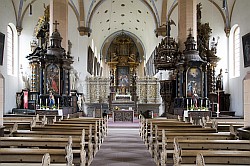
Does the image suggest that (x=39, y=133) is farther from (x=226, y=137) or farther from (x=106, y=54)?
(x=106, y=54)

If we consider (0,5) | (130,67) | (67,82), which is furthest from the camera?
(130,67)

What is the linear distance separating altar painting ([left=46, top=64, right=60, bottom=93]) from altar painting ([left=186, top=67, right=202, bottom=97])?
6.09 meters

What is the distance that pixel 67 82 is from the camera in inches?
678

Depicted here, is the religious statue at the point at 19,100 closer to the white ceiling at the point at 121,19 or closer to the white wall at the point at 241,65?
the white ceiling at the point at 121,19

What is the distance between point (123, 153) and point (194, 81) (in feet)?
23.4

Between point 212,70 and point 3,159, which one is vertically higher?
point 212,70

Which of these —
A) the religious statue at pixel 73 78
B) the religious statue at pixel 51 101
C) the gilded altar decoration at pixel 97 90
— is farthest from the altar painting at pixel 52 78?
the gilded altar decoration at pixel 97 90

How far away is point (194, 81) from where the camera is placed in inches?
631

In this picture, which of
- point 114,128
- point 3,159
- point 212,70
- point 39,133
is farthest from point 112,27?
point 3,159

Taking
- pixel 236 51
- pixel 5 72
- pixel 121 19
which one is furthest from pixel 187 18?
pixel 121 19

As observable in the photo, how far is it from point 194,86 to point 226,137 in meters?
8.51

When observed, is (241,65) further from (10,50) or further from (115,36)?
(115,36)

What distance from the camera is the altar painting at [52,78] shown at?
1634 centimetres

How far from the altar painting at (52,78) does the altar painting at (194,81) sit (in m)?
6.09
